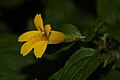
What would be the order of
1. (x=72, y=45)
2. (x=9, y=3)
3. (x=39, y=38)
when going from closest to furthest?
1. (x=39, y=38)
2. (x=72, y=45)
3. (x=9, y=3)

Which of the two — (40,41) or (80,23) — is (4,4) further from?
(40,41)

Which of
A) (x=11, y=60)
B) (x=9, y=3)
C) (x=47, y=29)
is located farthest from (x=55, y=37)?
(x=9, y=3)

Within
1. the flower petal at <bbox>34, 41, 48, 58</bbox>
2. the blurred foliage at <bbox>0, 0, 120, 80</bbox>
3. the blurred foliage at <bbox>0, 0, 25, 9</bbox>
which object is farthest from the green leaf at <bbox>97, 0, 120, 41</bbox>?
the blurred foliage at <bbox>0, 0, 25, 9</bbox>

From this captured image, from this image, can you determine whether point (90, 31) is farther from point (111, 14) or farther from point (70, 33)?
point (111, 14)

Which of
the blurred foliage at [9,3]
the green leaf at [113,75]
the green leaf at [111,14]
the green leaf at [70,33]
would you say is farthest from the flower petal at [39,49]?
the blurred foliage at [9,3]

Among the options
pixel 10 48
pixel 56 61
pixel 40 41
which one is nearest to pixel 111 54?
pixel 40 41

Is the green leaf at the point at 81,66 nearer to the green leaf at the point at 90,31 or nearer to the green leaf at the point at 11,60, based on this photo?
the green leaf at the point at 90,31
